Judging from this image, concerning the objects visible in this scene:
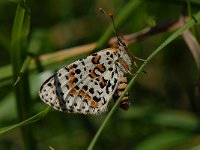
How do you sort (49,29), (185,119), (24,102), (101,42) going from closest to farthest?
(24,102)
(101,42)
(185,119)
(49,29)

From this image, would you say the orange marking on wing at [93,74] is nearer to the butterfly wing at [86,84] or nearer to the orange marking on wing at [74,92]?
the butterfly wing at [86,84]

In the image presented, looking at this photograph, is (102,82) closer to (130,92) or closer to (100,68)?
(100,68)

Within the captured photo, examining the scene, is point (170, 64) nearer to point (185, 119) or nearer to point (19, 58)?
point (185, 119)

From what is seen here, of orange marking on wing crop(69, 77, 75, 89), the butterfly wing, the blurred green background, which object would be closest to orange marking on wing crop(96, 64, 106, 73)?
the butterfly wing

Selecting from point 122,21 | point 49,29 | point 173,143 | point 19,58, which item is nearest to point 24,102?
point 19,58

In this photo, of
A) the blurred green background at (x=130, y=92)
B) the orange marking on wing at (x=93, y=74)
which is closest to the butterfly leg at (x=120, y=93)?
the orange marking on wing at (x=93, y=74)

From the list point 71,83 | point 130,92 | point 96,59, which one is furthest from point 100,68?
point 130,92
